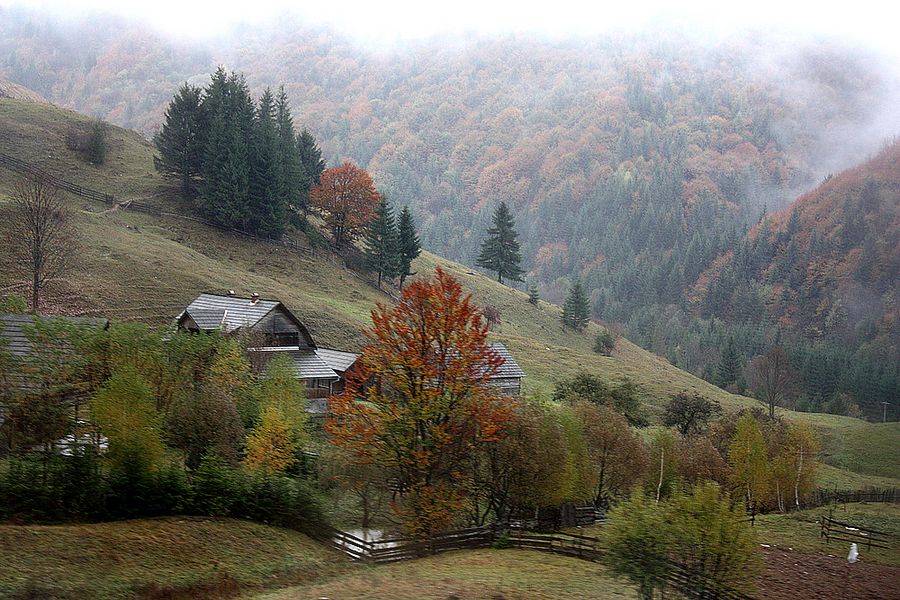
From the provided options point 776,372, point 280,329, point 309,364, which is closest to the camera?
point 309,364

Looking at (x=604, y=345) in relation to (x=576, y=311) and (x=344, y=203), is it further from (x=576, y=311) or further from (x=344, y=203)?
(x=344, y=203)

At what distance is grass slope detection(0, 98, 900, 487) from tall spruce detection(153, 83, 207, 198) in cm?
279

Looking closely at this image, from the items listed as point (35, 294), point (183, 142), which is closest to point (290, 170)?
point (183, 142)

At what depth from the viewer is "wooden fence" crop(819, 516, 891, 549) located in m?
38.0

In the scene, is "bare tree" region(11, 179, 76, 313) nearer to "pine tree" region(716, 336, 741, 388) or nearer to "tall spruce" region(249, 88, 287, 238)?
"tall spruce" region(249, 88, 287, 238)

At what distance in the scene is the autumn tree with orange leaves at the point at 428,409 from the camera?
30.7 metres

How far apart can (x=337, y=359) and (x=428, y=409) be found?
85.0 ft

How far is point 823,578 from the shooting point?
97.3 feet

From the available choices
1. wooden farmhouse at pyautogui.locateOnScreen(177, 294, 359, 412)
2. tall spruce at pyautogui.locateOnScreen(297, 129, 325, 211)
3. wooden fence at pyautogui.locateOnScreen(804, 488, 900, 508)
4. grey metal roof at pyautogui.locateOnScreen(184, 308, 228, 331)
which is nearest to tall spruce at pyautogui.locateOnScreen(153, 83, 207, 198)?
tall spruce at pyautogui.locateOnScreen(297, 129, 325, 211)

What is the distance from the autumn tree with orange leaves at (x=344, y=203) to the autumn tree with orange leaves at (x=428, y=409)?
63.9m

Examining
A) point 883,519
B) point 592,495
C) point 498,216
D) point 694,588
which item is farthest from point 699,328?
point 694,588

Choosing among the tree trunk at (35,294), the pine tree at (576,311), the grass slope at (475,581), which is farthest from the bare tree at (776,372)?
the tree trunk at (35,294)

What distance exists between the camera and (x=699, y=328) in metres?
182

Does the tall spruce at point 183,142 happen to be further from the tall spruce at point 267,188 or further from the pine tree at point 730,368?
the pine tree at point 730,368
